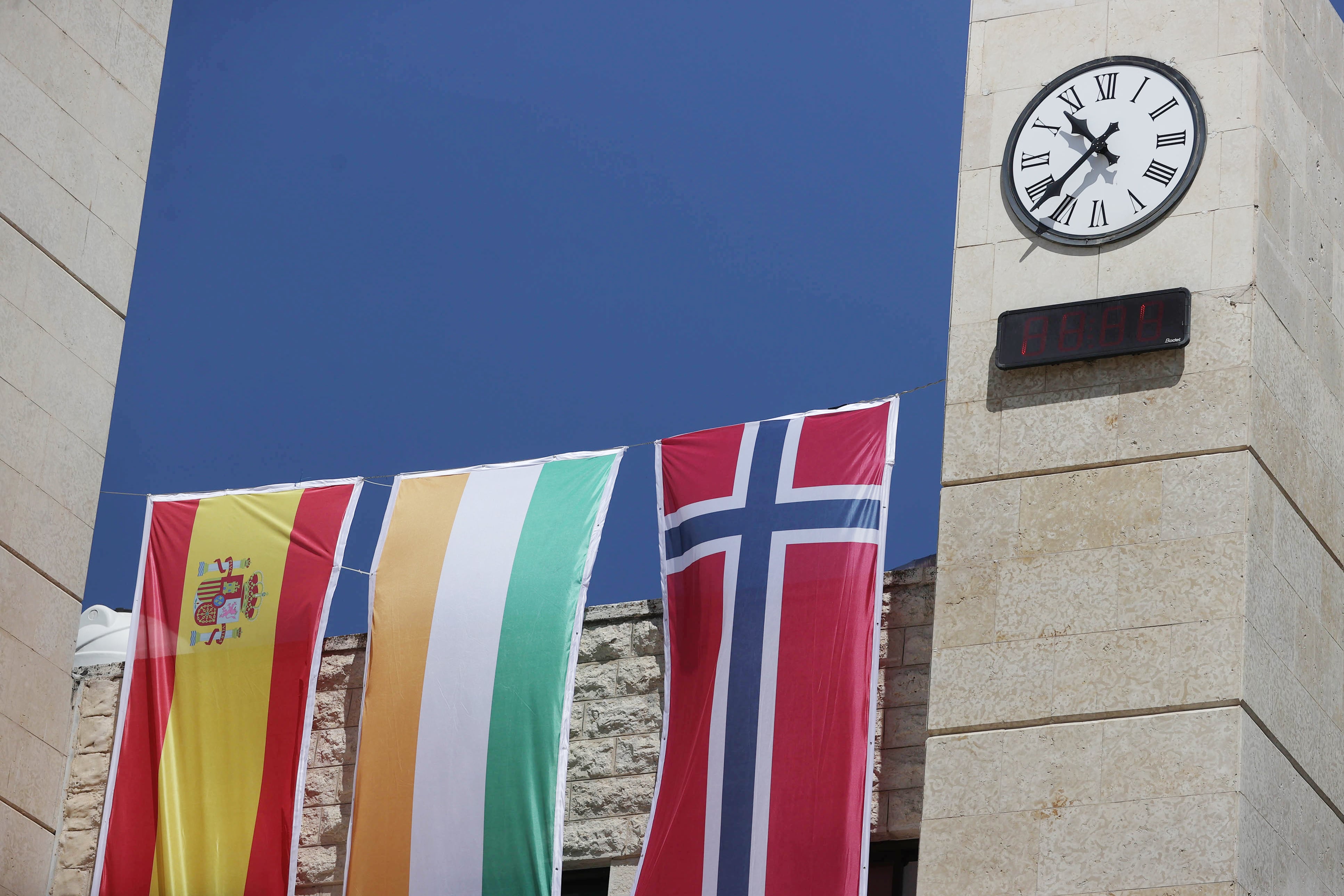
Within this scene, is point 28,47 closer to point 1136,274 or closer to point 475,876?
point 475,876

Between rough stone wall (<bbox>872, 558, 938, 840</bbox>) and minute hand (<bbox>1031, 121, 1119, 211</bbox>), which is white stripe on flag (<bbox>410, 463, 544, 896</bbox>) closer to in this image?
rough stone wall (<bbox>872, 558, 938, 840</bbox>)

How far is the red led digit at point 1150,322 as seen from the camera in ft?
37.3

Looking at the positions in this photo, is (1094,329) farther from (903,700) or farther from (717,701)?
(717,701)

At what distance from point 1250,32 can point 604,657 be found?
208 inches

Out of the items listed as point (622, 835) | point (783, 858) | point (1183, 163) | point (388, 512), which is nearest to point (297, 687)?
point (388, 512)

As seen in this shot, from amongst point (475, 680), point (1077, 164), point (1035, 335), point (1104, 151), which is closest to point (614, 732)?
point (475, 680)

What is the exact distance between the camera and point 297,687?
1358 centimetres

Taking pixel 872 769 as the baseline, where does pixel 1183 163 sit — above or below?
above

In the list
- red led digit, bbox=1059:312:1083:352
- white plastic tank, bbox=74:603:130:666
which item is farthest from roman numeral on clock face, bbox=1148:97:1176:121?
white plastic tank, bbox=74:603:130:666

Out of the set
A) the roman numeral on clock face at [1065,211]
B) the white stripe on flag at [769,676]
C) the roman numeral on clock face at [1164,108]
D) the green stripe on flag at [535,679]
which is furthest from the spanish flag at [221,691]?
the roman numeral on clock face at [1164,108]

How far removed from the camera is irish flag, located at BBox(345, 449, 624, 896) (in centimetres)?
1262

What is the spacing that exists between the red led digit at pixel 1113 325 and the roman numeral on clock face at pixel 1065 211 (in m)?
0.65

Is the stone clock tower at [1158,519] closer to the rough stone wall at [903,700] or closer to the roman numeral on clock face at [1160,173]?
the roman numeral on clock face at [1160,173]

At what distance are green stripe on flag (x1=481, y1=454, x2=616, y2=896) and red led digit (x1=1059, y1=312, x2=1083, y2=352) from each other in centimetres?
325
